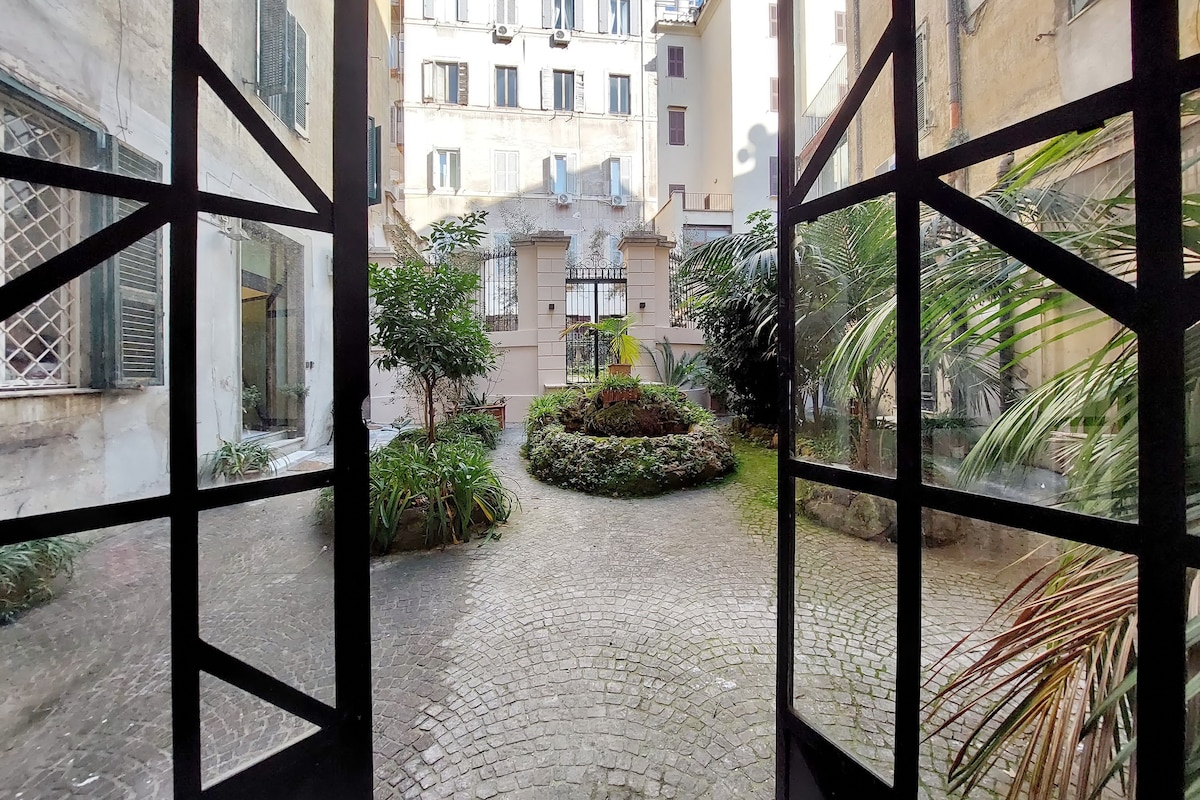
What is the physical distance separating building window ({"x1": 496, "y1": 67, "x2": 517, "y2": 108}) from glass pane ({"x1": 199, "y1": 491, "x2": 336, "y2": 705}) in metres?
17.9

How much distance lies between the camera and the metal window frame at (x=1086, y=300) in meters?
0.72

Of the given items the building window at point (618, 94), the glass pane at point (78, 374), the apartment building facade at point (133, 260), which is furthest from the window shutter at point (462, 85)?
the glass pane at point (78, 374)

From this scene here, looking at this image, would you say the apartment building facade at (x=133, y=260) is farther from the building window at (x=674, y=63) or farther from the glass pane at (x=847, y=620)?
the building window at (x=674, y=63)

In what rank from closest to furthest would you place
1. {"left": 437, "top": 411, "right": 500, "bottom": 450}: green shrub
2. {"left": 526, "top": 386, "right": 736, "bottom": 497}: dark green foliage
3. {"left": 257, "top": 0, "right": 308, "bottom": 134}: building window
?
{"left": 257, "top": 0, "right": 308, "bottom": 134}: building window → {"left": 526, "top": 386, "right": 736, "bottom": 497}: dark green foliage → {"left": 437, "top": 411, "right": 500, "bottom": 450}: green shrub

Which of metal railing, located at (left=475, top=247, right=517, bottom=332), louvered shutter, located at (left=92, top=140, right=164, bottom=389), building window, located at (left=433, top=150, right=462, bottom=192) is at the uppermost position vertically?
building window, located at (left=433, top=150, right=462, bottom=192)

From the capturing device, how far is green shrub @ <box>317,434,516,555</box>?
139 inches

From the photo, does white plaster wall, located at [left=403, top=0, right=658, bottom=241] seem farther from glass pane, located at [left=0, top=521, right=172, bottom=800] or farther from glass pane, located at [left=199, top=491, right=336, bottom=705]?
glass pane, located at [left=0, top=521, right=172, bottom=800]

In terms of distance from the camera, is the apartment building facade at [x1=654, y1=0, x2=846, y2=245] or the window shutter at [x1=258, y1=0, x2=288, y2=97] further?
the apartment building facade at [x1=654, y1=0, x2=846, y2=245]

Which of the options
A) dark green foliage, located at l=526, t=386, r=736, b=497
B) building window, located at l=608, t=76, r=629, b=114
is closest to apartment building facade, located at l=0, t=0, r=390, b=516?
dark green foliage, located at l=526, t=386, r=736, b=497

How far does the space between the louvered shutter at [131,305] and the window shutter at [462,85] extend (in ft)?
57.8

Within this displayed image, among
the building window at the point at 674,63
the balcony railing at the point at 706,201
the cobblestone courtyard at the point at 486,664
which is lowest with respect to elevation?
the cobblestone courtyard at the point at 486,664

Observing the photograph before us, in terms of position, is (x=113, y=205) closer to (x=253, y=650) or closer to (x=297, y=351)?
(x=297, y=351)

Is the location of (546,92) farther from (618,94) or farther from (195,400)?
(195,400)

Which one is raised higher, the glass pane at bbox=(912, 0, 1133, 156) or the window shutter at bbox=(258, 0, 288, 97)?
the window shutter at bbox=(258, 0, 288, 97)
